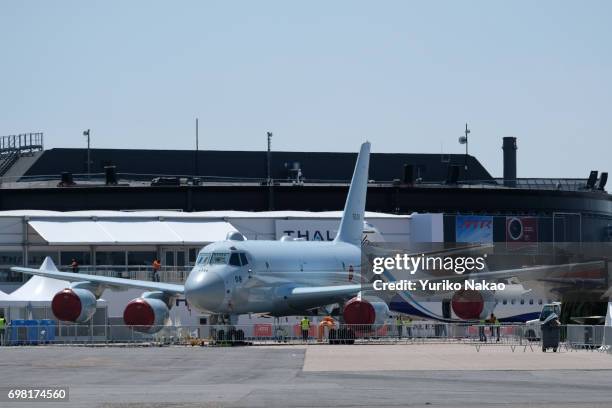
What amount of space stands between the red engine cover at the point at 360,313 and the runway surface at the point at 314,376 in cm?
486

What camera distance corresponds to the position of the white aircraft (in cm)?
5412

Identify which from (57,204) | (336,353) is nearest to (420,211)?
(57,204)

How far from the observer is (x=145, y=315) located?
182 feet

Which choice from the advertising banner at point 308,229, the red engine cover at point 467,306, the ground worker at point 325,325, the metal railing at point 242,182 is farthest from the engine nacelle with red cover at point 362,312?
the metal railing at point 242,182

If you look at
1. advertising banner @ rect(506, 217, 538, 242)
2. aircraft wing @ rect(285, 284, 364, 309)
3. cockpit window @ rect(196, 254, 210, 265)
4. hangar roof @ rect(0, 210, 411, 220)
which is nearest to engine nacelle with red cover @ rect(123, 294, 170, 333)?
cockpit window @ rect(196, 254, 210, 265)

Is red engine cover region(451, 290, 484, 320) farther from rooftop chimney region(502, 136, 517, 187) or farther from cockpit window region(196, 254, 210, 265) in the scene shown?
rooftop chimney region(502, 136, 517, 187)

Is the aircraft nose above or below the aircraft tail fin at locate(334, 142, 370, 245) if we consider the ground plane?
below

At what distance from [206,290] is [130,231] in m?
21.8

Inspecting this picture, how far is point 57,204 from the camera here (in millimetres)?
86438

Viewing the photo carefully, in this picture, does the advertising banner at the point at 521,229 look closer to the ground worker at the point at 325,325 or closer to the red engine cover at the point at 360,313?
the ground worker at the point at 325,325

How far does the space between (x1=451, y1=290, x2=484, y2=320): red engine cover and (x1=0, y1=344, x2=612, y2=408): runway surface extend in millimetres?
8777

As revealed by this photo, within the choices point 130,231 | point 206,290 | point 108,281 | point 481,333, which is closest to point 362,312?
point 481,333

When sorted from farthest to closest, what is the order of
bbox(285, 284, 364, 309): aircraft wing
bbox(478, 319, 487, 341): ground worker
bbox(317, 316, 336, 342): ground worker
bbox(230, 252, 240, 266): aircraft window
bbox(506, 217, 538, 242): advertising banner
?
bbox(506, 217, 538, 242): advertising banner
bbox(285, 284, 364, 309): aircraft wing
bbox(317, 316, 336, 342): ground worker
bbox(230, 252, 240, 266): aircraft window
bbox(478, 319, 487, 341): ground worker

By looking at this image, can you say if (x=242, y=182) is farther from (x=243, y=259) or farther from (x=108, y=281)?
(x=243, y=259)
